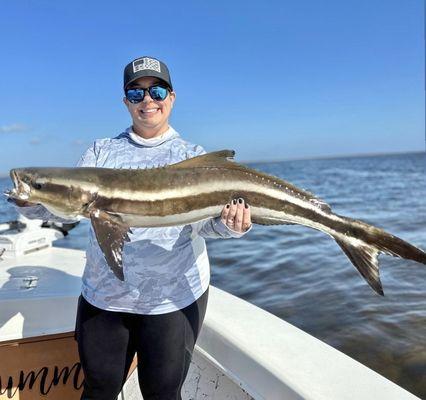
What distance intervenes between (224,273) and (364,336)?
4.92 metres

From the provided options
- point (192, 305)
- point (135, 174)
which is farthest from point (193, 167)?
point (192, 305)

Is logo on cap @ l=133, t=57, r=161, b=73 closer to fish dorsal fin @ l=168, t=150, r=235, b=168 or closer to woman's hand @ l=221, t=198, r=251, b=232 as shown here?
fish dorsal fin @ l=168, t=150, r=235, b=168

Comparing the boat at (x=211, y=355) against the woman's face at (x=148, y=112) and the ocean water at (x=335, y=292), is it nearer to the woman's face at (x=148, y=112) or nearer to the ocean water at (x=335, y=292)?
the ocean water at (x=335, y=292)

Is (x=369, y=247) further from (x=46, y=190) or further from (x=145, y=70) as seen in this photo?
(x=46, y=190)

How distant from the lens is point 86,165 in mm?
3422

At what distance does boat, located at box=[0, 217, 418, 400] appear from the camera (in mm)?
3273

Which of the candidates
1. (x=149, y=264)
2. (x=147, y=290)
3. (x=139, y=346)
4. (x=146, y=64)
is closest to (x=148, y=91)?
(x=146, y=64)

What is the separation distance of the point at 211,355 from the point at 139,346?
3.44 feet

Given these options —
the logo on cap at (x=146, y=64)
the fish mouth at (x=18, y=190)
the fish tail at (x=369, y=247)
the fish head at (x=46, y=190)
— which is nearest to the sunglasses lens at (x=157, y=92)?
the logo on cap at (x=146, y=64)

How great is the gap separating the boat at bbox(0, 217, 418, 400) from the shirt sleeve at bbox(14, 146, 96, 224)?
1687mm

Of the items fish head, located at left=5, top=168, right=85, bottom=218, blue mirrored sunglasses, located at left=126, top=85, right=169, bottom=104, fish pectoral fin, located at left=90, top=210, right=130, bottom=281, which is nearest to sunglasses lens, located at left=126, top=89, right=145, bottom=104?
blue mirrored sunglasses, located at left=126, top=85, right=169, bottom=104

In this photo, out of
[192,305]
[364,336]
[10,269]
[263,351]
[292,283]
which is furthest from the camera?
[292,283]

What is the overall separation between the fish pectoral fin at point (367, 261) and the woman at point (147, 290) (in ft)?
2.63

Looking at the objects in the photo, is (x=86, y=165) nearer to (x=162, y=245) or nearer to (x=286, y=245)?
(x=162, y=245)
